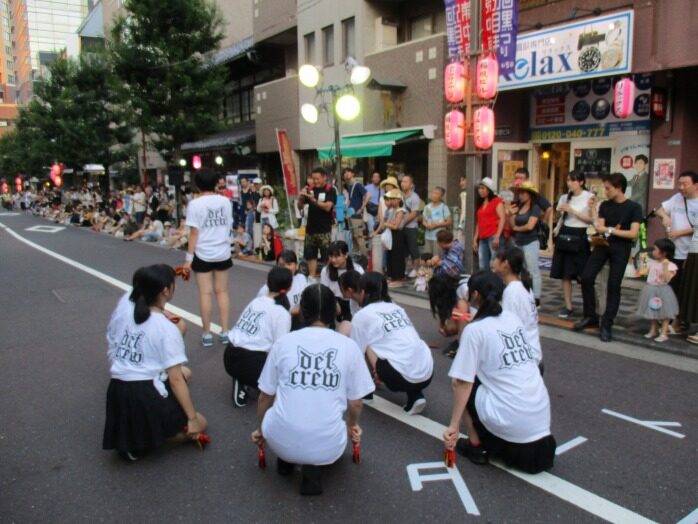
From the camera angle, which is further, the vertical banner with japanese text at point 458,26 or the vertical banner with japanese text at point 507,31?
the vertical banner with japanese text at point 458,26

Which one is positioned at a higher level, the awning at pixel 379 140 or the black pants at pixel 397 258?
the awning at pixel 379 140

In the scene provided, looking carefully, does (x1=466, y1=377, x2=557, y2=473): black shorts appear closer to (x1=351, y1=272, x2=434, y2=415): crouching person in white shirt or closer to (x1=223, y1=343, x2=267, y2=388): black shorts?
(x1=351, y1=272, x2=434, y2=415): crouching person in white shirt

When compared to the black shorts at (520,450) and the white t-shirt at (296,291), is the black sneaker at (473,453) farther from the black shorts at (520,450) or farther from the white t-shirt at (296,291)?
the white t-shirt at (296,291)

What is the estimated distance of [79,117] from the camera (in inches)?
1273

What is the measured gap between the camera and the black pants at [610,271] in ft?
20.8

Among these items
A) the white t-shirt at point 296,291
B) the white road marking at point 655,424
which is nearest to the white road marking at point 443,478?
the white road marking at point 655,424

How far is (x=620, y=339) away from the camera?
21.1 feet

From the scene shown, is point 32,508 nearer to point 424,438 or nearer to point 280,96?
point 424,438

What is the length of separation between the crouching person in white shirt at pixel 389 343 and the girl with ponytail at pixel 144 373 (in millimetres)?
1408

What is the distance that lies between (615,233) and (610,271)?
17.7 inches

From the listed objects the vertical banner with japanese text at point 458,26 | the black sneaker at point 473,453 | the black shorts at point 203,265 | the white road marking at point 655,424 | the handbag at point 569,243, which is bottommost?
the white road marking at point 655,424

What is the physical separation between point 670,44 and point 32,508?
9898mm

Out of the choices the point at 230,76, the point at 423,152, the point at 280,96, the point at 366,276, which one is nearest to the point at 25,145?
the point at 230,76

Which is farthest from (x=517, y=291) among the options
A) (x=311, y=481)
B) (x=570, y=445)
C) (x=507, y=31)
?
(x=507, y=31)
